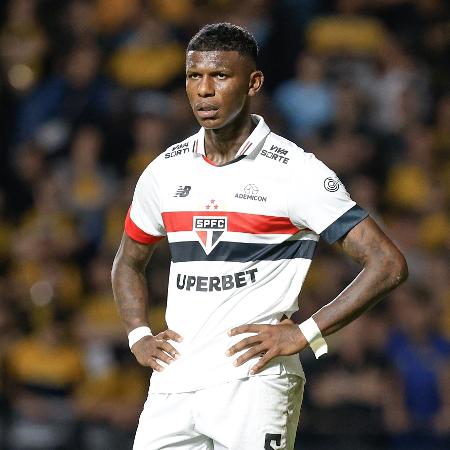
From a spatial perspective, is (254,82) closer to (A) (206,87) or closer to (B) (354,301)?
(A) (206,87)

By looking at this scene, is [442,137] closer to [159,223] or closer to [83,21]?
[83,21]

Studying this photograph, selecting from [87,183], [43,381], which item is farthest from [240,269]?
[87,183]

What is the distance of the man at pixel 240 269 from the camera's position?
4.02 metres

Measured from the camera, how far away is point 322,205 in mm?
4051

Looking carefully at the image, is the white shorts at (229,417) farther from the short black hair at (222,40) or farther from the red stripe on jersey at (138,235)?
the short black hair at (222,40)

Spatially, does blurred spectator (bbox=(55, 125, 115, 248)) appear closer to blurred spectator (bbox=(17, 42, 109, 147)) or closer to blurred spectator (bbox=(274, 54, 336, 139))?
blurred spectator (bbox=(17, 42, 109, 147))

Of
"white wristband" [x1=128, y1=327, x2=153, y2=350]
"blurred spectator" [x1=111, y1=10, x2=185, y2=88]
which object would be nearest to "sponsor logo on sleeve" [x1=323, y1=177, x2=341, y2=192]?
"white wristband" [x1=128, y1=327, x2=153, y2=350]

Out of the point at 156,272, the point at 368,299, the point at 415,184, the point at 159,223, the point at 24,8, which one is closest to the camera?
the point at 368,299

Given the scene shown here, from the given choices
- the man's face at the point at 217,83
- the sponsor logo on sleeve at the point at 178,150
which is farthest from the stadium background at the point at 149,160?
the man's face at the point at 217,83

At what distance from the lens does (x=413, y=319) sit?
773 centimetres

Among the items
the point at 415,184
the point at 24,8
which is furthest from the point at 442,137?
the point at 24,8

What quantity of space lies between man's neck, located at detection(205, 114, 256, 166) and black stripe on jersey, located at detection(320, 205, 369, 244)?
1.60ft

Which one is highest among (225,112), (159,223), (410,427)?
(225,112)

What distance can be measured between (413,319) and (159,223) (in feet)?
12.0
